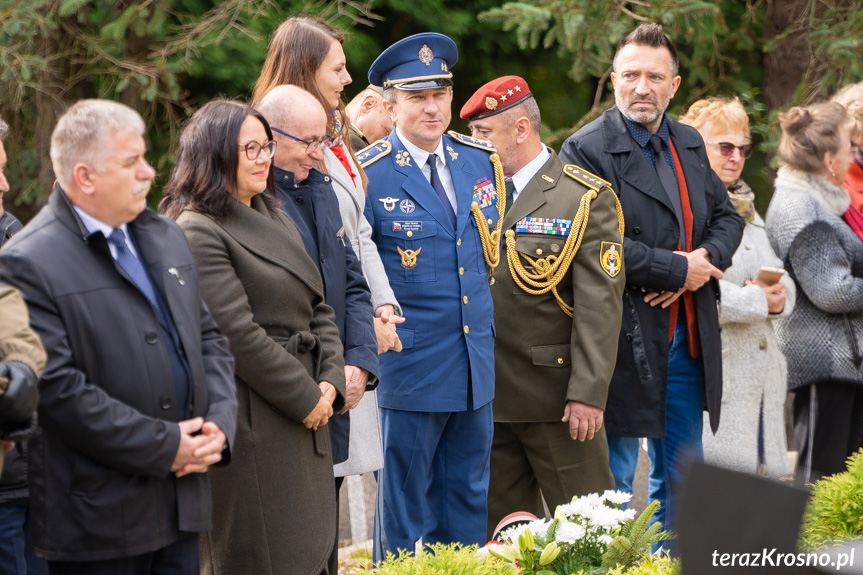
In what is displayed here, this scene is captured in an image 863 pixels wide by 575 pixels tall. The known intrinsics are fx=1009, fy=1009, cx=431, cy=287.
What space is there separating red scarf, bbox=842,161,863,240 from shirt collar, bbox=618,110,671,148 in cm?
115

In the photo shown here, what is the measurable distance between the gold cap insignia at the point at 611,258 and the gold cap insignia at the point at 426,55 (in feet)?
3.32

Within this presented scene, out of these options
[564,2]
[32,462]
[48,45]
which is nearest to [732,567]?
[32,462]

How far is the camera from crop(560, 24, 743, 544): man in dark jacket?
166 inches

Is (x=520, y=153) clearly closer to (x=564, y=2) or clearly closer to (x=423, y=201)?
(x=423, y=201)

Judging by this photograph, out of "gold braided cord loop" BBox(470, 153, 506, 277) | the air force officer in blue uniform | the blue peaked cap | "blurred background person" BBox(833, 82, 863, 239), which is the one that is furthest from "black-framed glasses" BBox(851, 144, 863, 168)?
the blue peaked cap

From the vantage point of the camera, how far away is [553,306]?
4.13 m

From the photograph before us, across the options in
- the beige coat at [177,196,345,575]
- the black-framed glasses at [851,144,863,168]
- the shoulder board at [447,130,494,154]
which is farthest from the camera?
the black-framed glasses at [851,144,863,168]

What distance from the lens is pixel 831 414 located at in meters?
4.90

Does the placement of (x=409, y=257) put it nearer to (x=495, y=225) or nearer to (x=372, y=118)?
(x=495, y=225)

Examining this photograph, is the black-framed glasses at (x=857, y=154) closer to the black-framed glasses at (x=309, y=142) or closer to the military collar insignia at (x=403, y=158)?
the military collar insignia at (x=403, y=158)

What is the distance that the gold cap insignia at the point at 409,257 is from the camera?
3793 mm

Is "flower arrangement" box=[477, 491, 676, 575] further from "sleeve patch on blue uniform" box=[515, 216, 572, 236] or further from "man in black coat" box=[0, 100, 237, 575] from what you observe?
"sleeve patch on blue uniform" box=[515, 216, 572, 236]

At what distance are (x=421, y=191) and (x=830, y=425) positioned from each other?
2.47m

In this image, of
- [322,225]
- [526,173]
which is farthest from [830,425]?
[322,225]
